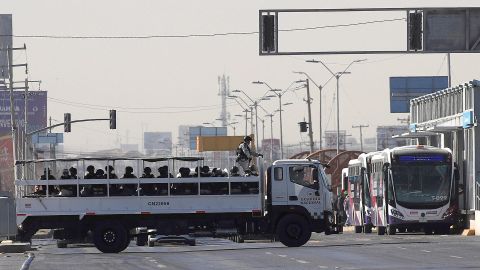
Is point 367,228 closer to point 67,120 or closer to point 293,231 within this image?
point 293,231

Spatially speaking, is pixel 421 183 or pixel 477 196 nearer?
pixel 421 183

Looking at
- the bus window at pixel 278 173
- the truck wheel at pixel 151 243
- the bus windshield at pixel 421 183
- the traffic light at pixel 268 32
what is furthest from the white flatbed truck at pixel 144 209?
the bus windshield at pixel 421 183

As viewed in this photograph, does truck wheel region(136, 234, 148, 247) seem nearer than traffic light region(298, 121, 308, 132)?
Yes

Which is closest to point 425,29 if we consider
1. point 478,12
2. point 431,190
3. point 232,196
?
point 478,12

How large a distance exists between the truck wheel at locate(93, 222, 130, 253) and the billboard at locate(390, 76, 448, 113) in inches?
3085

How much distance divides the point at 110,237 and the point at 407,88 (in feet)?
263

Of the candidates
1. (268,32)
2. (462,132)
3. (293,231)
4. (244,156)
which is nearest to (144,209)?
(244,156)

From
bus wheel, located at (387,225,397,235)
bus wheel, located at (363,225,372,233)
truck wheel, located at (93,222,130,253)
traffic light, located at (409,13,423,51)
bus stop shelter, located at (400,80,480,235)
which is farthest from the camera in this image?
bus wheel, located at (363,225,372,233)

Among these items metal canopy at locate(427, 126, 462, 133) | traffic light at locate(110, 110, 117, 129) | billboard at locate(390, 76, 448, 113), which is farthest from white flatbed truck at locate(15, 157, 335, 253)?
billboard at locate(390, 76, 448, 113)

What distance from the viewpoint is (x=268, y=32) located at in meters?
38.4

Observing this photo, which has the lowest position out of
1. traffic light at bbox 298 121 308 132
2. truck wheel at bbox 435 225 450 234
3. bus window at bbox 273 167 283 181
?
truck wheel at bbox 435 225 450 234

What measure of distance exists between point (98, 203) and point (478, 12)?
37.7 ft

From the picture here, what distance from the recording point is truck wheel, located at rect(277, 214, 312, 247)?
1657 inches

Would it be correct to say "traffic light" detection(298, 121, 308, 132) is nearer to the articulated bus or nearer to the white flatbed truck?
the articulated bus
